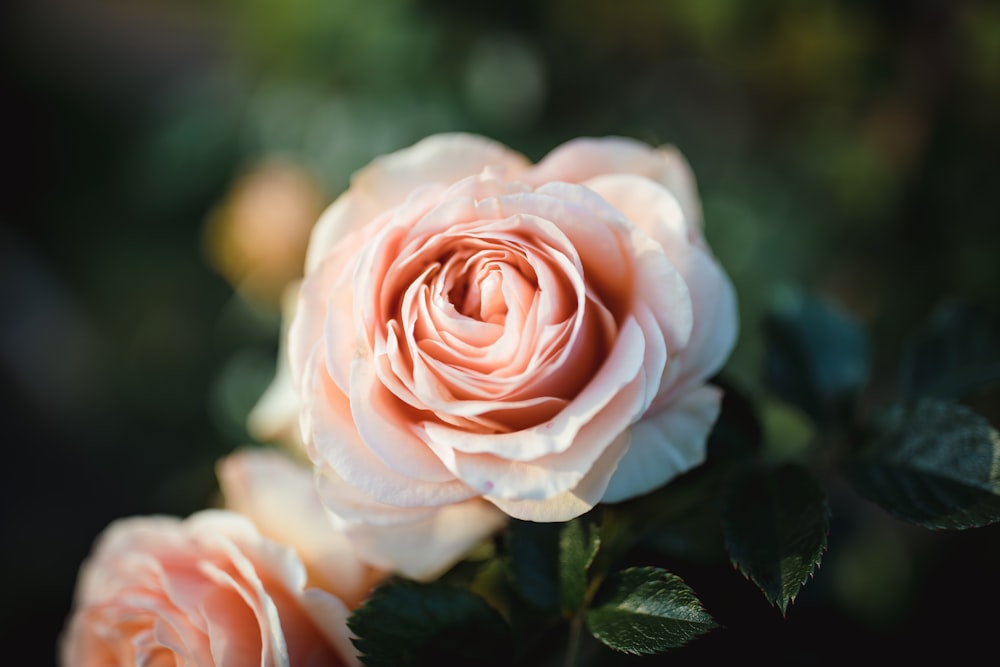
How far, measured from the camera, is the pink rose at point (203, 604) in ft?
1.33

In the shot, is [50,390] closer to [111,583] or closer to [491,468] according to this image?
[111,583]

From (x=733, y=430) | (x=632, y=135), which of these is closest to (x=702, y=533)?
(x=733, y=430)

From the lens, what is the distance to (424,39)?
1051mm

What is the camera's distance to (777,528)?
1.30ft

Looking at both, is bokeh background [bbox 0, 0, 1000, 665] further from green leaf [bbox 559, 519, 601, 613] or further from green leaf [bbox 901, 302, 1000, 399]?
green leaf [bbox 559, 519, 601, 613]

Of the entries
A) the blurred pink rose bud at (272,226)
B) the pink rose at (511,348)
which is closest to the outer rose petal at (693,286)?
the pink rose at (511,348)

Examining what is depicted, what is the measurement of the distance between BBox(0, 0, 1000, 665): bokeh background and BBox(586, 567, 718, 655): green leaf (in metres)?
0.29

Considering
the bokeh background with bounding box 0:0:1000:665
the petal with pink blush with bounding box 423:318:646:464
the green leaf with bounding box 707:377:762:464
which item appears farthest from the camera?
the bokeh background with bounding box 0:0:1000:665

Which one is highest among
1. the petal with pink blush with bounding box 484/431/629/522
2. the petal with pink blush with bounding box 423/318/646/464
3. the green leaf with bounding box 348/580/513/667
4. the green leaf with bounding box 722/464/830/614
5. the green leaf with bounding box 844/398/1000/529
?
the petal with pink blush with bounding box 423/318/646/464

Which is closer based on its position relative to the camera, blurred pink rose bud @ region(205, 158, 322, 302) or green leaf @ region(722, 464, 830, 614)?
green leaf @ region(722, 464, 830, 614)

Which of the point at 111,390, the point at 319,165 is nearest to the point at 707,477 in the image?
the point at 319,165

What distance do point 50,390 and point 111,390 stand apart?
0.20 metres

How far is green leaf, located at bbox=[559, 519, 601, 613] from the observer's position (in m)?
0.39

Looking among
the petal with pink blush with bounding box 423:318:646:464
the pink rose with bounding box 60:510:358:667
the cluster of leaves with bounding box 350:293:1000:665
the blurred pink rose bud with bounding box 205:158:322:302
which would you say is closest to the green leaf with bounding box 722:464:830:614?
the cluster of leaves with bounding box 350:293:1000:665
